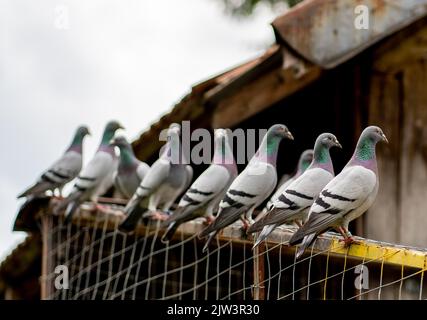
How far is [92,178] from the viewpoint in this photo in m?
8.88

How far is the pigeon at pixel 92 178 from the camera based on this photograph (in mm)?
8828

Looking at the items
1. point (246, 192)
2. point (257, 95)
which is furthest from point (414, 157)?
point (246, 192)

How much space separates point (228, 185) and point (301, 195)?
4.33ft

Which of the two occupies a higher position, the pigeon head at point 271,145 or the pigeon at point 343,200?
the pigeon head at point 271,145

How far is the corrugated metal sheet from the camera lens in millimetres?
7254

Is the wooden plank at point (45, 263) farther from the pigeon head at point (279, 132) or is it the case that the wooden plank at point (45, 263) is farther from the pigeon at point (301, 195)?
the pigeon at point (301, 195)

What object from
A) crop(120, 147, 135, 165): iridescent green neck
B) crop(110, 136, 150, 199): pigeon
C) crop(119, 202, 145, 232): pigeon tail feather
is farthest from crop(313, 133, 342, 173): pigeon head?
crop(120, 147, 135, 165): iridescent green neck

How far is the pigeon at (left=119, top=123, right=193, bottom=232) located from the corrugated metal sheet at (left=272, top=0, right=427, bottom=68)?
1123 mm

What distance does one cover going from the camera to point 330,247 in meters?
5.45

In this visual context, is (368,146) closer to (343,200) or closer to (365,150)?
(365,150)

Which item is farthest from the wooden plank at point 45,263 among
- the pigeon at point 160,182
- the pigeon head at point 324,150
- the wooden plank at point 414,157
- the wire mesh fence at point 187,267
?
the pigeon head at point 324,150

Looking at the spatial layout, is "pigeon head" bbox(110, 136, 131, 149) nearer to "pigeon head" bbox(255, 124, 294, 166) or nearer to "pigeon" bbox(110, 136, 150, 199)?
"pigeon" bbox(110, 136, 150, 199)
